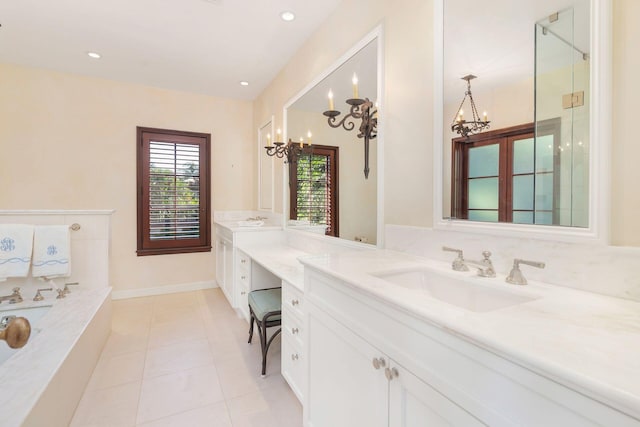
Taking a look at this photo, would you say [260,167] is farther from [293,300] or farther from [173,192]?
[293,300]

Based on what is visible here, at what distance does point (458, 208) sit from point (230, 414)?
68.7 inches

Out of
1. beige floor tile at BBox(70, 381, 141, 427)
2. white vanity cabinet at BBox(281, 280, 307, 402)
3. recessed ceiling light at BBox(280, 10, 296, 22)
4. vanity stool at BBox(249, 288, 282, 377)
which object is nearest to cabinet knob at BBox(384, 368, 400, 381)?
white vanity cabinet at BBox(281, 280, 307, 402)

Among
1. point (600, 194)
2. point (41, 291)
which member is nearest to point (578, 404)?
point (600, 194)

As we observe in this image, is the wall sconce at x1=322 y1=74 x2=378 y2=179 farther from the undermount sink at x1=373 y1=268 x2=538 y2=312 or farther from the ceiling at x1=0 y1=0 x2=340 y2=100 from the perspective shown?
the ceiling at x1=0 y1=0 x2=340 y2=100

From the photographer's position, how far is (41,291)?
2.58 m

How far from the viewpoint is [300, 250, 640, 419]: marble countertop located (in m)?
0.47

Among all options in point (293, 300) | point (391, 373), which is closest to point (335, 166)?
point (293, 300)

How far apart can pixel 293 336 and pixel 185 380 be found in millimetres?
985

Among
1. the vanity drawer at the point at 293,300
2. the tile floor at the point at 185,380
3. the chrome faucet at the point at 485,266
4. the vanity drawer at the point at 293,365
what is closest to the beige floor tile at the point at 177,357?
the tile floor at the point at 185,380

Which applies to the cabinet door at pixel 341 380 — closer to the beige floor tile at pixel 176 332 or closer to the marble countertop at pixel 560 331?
the marble countertop at pixel 560 331

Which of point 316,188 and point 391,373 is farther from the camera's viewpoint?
point 316,188

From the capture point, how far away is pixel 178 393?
6.29 ft

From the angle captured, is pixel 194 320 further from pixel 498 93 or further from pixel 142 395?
pixel 498 93

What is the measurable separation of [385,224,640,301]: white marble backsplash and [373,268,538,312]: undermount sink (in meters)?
0.15
